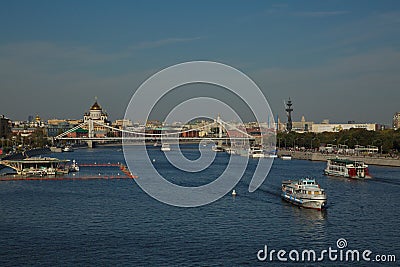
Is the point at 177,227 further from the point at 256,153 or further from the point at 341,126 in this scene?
the point at 341,126

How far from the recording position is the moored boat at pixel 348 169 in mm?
21953

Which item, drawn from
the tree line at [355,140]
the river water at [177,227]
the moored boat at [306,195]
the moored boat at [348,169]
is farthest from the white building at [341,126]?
the moored boat at [306,195]

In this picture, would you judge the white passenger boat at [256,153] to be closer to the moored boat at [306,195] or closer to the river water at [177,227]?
the river water at [177,227]

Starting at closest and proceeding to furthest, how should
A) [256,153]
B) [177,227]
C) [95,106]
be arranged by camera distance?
1. [177,227]
2. [256,153]
3. [95,106]

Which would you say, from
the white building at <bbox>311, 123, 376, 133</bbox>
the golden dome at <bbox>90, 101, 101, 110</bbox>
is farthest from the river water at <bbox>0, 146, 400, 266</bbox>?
the golden dome at <bbox>90, 101, 101, 110</bbox>

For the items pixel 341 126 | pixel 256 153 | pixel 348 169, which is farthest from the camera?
pixel 341 126

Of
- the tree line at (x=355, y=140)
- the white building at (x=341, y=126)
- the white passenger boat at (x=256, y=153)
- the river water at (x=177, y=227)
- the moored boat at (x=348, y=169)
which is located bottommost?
the river water at (x=177, y=227)

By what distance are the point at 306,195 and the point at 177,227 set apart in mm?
3916

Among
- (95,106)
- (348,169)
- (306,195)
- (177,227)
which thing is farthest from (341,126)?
(177,227)

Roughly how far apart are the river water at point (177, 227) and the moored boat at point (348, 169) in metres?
3.95

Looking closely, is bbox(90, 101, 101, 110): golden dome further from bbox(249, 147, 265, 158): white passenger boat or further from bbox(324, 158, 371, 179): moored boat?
bbox(324, 158, 371, 179): moored boat

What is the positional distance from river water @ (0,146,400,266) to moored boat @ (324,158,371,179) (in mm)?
3947

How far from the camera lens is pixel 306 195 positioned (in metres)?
14.5

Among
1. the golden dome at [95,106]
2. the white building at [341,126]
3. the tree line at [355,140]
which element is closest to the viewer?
the tree line at [355,140]
